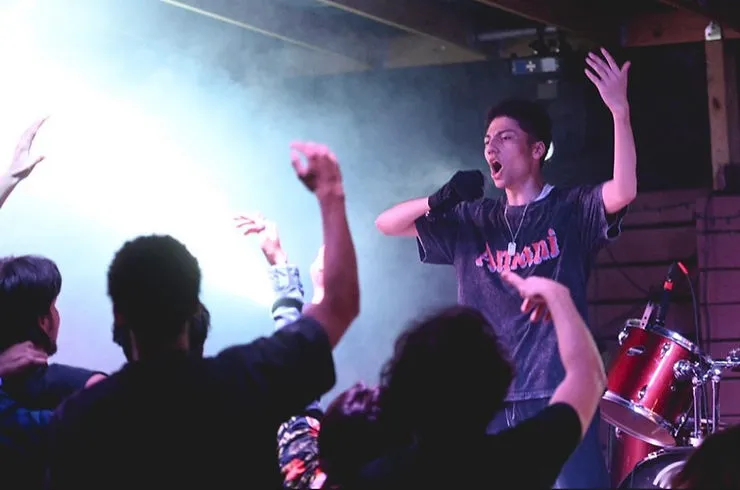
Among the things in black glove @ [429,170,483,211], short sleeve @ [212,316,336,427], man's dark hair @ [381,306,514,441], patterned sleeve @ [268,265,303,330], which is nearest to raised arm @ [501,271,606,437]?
man's dark hair @ [381,306,514,441]

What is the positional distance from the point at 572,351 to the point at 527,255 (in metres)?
1.32

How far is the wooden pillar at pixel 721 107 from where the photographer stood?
5.89 m

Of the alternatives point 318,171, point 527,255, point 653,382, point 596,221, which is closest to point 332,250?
point 318,171

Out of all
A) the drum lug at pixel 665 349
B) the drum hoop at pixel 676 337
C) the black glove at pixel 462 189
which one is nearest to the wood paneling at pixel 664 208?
the drum hoop at pixel 676 337

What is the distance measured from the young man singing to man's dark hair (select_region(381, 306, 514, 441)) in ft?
3.85

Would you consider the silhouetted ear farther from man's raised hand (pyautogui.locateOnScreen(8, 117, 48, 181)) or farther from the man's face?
man's raised hand (pyautogui.locateOnScreen(8, 117, 48, 181))

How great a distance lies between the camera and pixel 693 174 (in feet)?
19.8

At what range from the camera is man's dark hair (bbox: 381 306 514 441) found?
2.02 metres

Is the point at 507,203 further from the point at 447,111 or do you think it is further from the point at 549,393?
the point at 447,111

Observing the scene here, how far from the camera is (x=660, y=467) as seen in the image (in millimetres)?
3562

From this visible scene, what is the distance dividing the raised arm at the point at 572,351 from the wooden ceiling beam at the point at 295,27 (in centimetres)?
381

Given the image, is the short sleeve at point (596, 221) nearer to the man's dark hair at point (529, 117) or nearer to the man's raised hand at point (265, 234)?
the man's dark hair at point (529, 117)

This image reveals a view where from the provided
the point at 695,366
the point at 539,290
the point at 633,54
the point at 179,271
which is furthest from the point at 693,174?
the point at 179,271

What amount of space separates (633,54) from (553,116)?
0.61 meters
